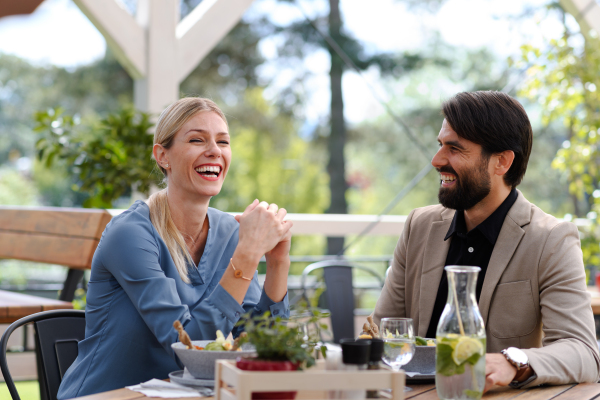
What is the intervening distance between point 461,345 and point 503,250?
56 centimetres

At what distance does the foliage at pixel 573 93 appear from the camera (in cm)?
394

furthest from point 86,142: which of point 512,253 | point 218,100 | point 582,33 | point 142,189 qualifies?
point 218,100

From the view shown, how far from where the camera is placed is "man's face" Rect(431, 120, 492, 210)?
1539mm

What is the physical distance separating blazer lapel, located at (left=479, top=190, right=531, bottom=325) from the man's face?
0.10 metres

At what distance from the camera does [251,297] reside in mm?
1484

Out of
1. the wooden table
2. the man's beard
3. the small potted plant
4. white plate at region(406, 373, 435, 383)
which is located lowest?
the wooden table

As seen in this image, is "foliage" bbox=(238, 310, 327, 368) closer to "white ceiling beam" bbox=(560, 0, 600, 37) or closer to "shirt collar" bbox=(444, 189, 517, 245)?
"shirt collar" bbox=(444, 189, 517, 245)

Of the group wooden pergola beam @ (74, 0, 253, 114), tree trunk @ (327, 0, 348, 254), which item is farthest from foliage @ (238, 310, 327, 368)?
tree trunk @ (327, 0, 348, 254)

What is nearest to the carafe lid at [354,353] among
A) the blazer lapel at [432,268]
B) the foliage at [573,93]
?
the blazer lapel at [432,268]

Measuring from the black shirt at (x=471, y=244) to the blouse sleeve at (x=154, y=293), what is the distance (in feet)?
1.82

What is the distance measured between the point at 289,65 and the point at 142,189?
171 inches

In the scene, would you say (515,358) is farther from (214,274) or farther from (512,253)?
(214,274)

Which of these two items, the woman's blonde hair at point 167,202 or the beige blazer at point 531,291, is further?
the woman's blonde hair at point 167,202

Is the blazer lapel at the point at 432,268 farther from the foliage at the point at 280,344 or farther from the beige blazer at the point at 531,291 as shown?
the foliage at the point at 280,344
